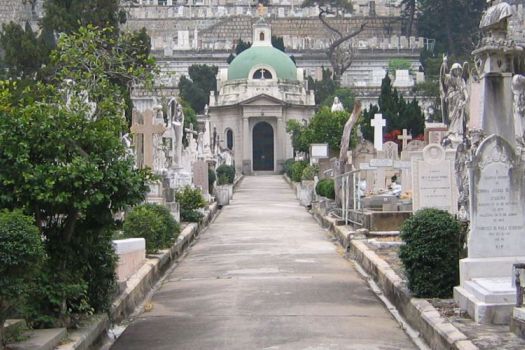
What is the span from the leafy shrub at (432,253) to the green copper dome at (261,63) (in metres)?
67.1

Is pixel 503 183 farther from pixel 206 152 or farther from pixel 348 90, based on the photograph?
pixel 348 90

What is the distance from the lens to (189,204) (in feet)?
91.6

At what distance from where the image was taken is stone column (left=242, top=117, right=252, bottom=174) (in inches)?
3022

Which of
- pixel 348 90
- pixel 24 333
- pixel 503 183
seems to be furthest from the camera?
pixel 348 90

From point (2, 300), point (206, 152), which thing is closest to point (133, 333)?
point (2, 300)

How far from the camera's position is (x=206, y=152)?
51656 mm

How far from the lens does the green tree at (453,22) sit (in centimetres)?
9925

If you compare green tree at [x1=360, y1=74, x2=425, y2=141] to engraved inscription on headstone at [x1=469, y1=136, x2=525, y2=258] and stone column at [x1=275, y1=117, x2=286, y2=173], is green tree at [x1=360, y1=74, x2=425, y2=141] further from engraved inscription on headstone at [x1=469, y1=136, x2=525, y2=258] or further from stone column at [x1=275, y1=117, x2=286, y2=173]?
engraved inscription on headstone at [x1=469, y1=136, x2=525, y2=258]

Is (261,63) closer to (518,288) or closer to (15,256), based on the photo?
(518,288)

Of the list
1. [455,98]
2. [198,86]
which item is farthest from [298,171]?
[198,86]

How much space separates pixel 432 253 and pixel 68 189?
409cm

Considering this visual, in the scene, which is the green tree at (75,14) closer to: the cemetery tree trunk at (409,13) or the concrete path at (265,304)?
the concrete path at (265,304)

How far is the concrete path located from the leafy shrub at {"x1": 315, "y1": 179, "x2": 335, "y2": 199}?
8.71 metres

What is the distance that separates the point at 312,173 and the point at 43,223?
33574 mm
